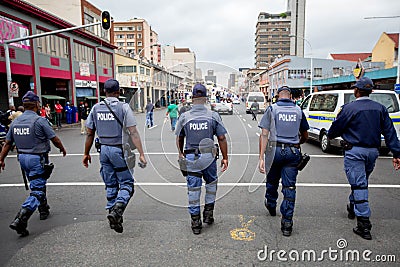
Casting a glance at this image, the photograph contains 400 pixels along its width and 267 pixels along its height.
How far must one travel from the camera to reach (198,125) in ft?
13.6

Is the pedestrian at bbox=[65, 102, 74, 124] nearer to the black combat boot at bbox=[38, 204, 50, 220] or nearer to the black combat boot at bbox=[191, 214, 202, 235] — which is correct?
the black combat boot at bbox=[38, 204, 50, 220]

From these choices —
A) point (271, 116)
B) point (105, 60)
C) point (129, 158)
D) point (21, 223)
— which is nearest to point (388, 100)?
point (271, 116)

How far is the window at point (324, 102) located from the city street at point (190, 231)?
329cm

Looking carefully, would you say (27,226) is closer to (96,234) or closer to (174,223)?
(96,234)

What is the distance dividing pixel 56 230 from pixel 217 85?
310 cm

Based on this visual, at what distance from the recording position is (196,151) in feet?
13.7

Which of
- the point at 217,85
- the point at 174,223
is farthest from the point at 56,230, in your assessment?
the point at 217,85

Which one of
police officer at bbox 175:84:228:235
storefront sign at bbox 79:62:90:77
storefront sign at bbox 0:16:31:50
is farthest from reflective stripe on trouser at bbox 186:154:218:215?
storefront sign at bbox 79:62:90:77

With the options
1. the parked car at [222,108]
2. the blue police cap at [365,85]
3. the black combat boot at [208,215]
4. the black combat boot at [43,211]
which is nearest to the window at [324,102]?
the parked car at [222,108]

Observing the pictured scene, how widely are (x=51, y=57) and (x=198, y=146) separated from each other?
23519 mm

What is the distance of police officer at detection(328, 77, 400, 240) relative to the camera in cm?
395

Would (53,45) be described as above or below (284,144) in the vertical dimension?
above

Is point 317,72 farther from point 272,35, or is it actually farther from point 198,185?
point 272,35

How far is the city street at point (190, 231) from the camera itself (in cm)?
347
